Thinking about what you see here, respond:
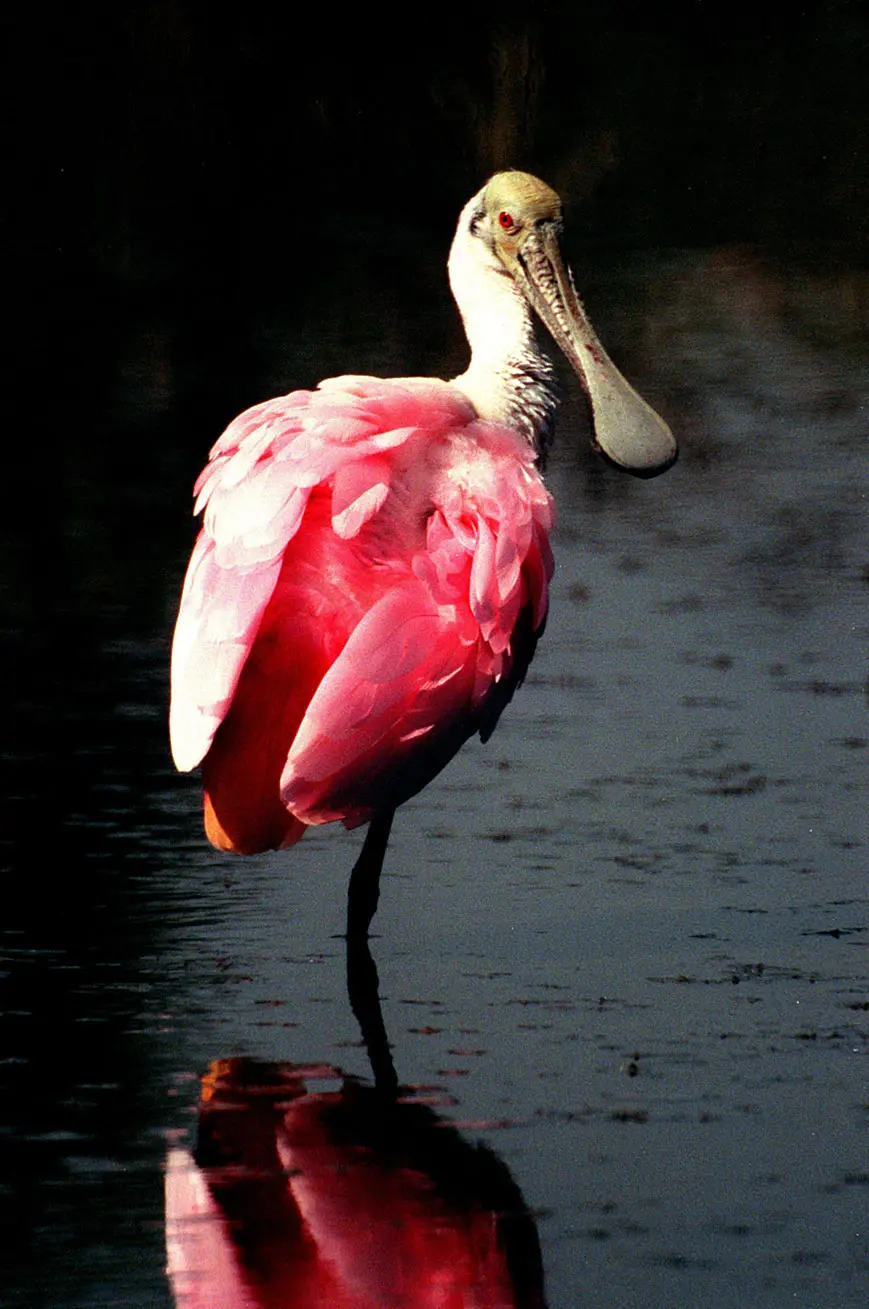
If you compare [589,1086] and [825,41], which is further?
[825,41]

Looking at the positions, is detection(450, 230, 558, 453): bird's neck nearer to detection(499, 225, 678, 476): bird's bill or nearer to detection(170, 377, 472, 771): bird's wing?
detection(499, 225, 678, 476): bird's bill

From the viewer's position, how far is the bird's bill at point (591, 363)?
7.68 meters

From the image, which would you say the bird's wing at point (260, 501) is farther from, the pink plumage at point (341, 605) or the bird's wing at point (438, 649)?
the bird's wing at point (438, 649)

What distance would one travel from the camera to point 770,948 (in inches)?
253

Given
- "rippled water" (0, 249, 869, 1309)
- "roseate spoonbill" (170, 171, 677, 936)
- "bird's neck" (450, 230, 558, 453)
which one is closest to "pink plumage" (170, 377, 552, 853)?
"roseate spoonbill" (170, 171, 677, 936)

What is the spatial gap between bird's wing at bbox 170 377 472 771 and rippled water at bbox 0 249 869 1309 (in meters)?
0.65

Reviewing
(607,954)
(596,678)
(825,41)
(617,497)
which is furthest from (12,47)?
(607,954)

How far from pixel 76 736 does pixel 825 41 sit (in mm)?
21641

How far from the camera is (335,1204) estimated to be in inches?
193

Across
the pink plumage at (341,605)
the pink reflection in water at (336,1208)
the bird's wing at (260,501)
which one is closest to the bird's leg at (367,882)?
the pink plumage at (341,605)

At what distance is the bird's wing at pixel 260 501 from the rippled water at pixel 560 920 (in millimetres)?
651

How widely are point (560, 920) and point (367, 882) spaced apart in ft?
1.45

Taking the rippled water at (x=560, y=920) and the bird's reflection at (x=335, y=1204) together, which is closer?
the bird's reflection at (x=335, y=1204)

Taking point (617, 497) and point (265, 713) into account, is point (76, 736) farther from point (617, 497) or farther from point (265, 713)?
point (617, 497)
